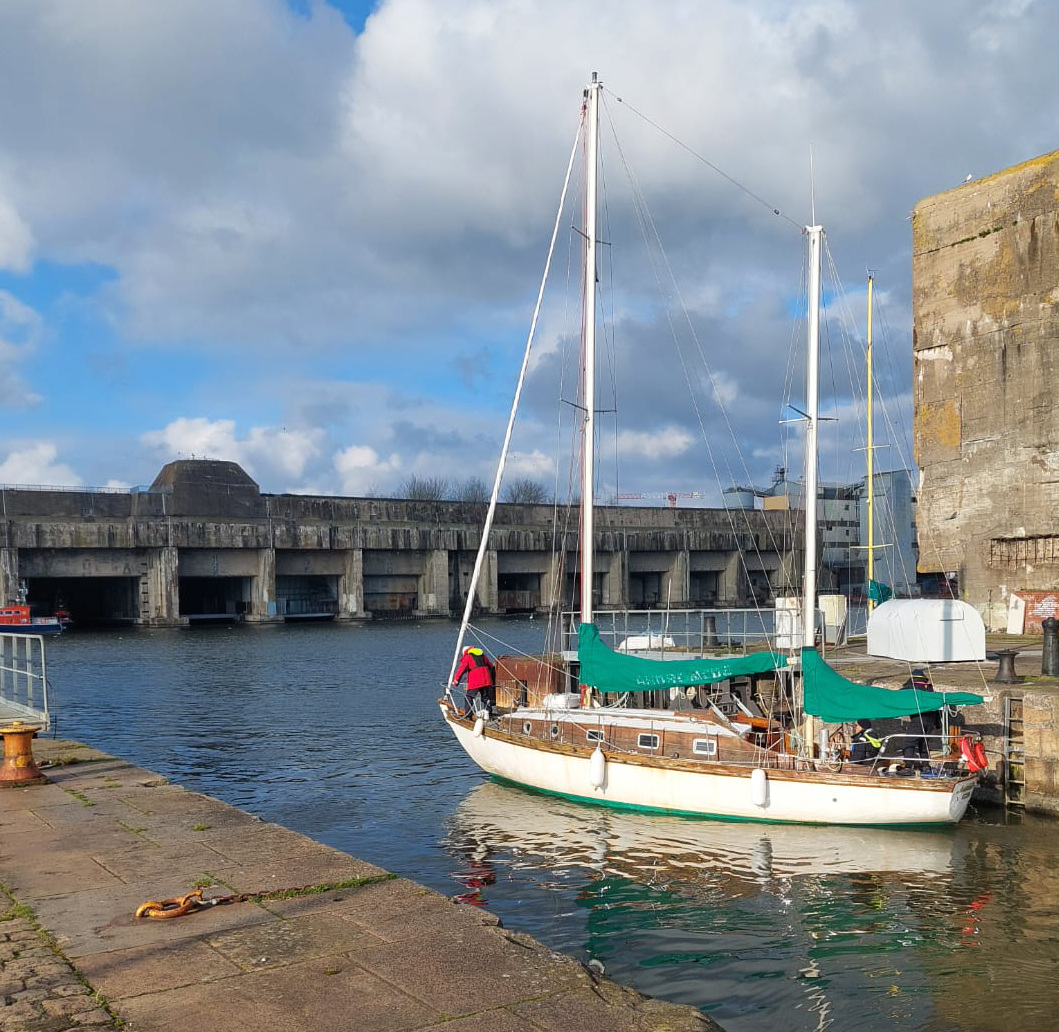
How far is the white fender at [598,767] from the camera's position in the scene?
19406 mm

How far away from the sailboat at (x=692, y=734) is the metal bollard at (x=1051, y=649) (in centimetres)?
484

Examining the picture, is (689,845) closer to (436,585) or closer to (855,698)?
(855,698)

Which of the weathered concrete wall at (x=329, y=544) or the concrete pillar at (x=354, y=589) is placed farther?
the concrete pillar at (x=354, y=589)

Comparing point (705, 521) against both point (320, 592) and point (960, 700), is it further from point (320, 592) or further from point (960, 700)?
point (960, 700)

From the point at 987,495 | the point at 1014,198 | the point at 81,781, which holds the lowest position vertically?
the point at 81,781

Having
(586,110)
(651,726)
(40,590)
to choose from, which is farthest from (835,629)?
(40,590)

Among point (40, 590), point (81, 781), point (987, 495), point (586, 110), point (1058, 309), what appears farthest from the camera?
point (40, 590)

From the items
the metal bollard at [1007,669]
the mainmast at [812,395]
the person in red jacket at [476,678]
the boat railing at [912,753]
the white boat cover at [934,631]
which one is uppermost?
the mainmast at [812,395]

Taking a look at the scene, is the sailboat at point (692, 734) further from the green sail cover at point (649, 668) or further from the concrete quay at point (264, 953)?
the concrete quay at point (264, 953)

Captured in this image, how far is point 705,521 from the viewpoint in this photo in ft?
361

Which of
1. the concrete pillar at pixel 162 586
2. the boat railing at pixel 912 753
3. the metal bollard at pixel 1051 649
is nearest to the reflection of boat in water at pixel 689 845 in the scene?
the boat railing at pixel 912 753

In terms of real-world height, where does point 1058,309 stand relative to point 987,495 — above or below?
above

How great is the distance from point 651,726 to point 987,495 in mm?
15749

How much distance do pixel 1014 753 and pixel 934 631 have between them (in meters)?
2.96
